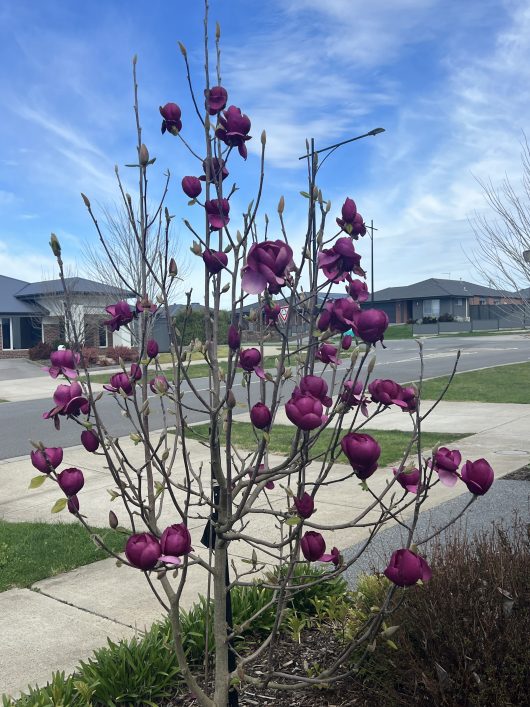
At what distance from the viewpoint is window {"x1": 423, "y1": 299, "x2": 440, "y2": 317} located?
6919 cm

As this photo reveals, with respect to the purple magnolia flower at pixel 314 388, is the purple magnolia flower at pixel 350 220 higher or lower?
higher

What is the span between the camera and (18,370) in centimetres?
2898

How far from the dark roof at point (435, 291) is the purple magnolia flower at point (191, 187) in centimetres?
6801

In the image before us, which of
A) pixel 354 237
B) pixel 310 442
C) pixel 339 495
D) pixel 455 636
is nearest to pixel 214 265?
pixel 354 237

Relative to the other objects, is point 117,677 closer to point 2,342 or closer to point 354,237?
point 354,237

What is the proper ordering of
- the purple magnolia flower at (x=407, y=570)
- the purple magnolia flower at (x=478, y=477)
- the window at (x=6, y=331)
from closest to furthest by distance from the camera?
1. the purple magnolia flower at (x=407, y=570)
2. the purple magnolia flower at (x=478, y=477)
3. the window at (x=6, y=331)

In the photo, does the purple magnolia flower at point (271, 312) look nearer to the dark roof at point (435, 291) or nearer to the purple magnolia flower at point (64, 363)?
the purple magnolia flower at point (64, 363)

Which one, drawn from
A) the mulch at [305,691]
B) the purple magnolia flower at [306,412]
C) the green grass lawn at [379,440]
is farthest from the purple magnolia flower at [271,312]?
the green grass lawn at [379,440]

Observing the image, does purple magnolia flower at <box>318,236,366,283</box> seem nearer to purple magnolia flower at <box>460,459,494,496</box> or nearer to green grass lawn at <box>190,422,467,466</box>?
purple magnolia flower at <box>460,459,494,496</box>

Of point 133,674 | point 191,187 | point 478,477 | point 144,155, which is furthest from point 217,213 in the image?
point 133,674

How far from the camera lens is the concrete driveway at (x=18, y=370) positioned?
26.5m

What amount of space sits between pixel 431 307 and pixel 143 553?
231ft

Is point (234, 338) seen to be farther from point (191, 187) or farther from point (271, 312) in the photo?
point (191, 187)

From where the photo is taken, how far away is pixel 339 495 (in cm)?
673
